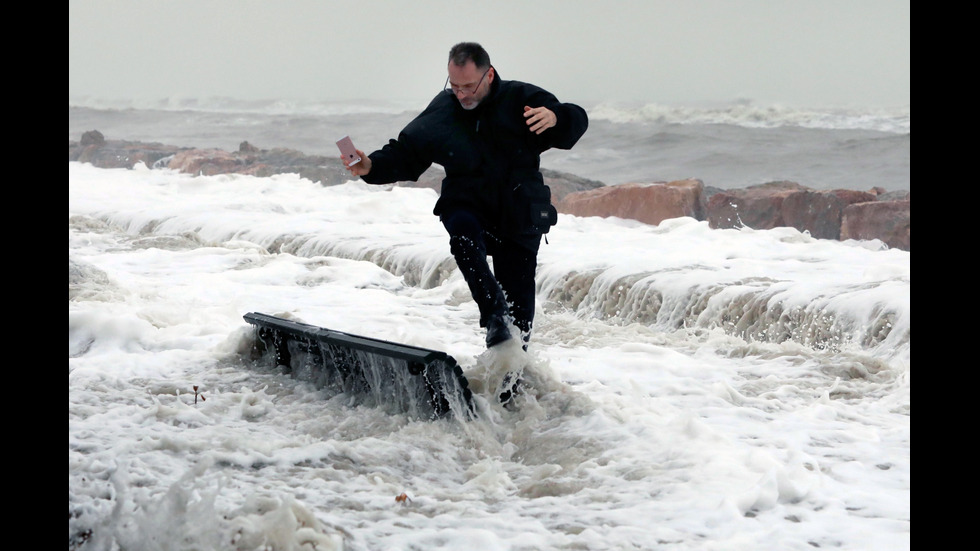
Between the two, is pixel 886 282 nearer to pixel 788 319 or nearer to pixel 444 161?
pixel 788 319

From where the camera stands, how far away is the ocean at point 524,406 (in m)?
2.78

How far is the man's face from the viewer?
390cm

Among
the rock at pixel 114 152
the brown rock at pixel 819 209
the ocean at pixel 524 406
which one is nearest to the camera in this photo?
the ocean at pixel 524 406

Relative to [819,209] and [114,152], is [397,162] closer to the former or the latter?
[819,209]

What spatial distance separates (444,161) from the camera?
3998 mm

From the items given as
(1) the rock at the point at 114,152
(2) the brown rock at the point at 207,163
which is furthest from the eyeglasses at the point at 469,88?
(1) the rock at the point at 114,152

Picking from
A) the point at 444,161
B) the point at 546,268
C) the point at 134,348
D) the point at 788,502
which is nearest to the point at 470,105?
the point at 444,161

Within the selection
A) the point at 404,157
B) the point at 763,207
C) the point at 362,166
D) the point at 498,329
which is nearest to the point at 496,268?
the point at 498,329

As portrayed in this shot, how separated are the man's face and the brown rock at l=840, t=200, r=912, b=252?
8.73 meters

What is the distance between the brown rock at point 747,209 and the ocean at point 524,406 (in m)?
2.56

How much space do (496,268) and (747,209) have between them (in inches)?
365

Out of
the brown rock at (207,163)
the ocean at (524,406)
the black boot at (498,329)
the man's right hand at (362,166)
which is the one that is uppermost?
the man's right hand at (362,166)

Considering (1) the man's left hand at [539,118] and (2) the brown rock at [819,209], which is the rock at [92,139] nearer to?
(2) the brown rock at [819,209]

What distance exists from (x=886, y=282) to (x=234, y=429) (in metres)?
4.34
